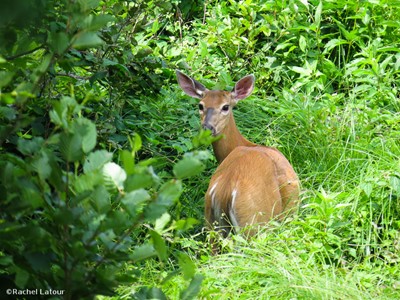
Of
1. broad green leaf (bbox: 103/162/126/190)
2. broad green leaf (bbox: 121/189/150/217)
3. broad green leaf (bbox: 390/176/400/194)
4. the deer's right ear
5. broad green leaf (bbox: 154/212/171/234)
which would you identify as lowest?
the deer's right ear

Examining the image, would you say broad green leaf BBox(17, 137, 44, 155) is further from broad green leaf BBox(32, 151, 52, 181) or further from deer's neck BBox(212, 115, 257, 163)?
deer's neck BBox(212, 115, 257, 163)

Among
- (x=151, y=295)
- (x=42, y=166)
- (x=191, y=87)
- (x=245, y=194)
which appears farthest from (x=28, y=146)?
(x=191, y=87)

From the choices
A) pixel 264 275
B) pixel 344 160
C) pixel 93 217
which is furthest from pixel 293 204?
pixel 93 217

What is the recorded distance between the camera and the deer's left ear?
24.3 ft

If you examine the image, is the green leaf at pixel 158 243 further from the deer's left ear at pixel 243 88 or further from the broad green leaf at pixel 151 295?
the deer's left ear at pixel 243 88

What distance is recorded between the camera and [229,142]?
7191mm

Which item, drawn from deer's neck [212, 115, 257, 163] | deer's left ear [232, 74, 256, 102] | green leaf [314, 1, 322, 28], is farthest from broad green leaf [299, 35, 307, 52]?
deer's neck [212, 115, 257, 163]

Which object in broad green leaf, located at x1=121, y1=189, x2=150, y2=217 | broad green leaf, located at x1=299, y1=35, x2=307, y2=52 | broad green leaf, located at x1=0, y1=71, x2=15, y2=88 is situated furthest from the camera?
broad green leaf, located at x1=299, y1=35, x2=307, y2=52

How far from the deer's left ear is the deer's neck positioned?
0.86 ft

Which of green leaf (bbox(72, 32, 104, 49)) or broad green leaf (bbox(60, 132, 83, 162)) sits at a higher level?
green leaf (bbox(72, 32, 104, 49))

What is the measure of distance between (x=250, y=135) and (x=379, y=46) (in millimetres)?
1462

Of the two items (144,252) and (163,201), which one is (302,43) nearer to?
(144,252)

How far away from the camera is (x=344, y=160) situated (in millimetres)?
6543

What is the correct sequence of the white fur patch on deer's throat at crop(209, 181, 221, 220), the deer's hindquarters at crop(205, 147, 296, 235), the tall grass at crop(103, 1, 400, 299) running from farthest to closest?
the white fur patch on deer's throat at crop(209, 181, 221, 220), the deer's hindquarters at crop(205, 147, 296, 235), the tall grass at crop(103, 1, 400, 299)
